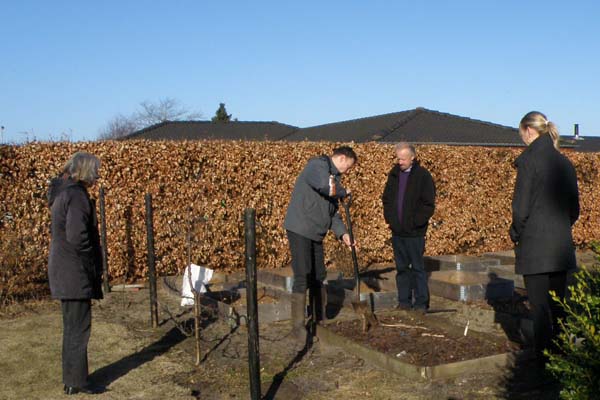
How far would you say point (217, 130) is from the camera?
3550cm

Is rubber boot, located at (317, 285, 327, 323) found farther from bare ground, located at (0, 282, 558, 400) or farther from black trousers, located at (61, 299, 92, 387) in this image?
black trousers, located at (61, 299, 92, 387)

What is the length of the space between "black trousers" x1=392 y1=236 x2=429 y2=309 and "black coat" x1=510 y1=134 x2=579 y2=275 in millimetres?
2124

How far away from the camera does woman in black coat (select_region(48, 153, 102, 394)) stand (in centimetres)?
460

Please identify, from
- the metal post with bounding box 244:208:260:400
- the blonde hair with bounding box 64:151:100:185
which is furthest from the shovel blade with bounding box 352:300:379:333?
the blonde hair with bounding box 64:151:100:185

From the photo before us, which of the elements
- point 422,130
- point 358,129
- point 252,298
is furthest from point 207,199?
point 358,129

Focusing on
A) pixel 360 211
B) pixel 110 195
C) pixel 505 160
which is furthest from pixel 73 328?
pixel 505 160

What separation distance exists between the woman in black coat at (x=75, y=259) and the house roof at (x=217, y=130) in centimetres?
2754

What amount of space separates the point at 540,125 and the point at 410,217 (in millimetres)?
2266

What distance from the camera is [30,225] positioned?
27.7 ft

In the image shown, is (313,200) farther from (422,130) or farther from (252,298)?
(422,130)

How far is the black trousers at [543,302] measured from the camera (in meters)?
4.91

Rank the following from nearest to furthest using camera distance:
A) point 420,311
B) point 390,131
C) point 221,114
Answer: point 420,311 → point 390,131 → point 221,114

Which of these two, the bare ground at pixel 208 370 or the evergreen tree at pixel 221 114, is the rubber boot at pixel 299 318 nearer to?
the bare ground at pixel 208 370

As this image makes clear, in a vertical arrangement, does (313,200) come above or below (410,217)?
above
